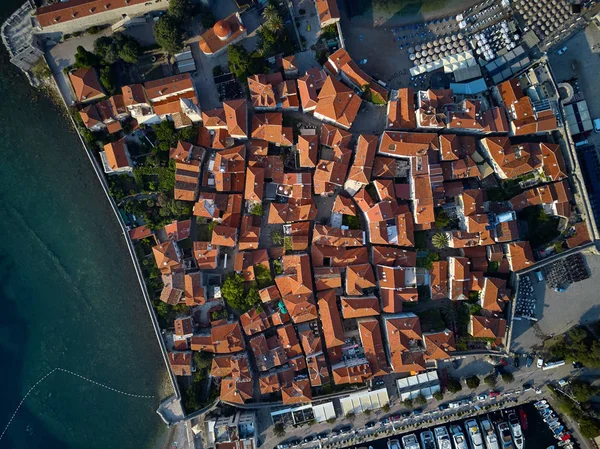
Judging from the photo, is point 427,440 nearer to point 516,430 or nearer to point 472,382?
point 472,382

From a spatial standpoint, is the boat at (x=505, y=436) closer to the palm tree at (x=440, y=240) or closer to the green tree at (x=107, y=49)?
the palm tree at (x=440, y=240)

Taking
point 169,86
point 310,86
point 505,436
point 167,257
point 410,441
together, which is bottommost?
point 505,436

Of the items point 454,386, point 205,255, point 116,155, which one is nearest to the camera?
point 116,155

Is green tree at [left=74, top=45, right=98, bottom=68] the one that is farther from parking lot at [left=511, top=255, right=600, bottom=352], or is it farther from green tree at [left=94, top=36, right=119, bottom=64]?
parking lot at [left=511, top=255, right=600, bottom=352]

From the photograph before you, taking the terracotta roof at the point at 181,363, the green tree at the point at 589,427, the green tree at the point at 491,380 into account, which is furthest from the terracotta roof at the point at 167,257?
the green tree at the point at 589,427

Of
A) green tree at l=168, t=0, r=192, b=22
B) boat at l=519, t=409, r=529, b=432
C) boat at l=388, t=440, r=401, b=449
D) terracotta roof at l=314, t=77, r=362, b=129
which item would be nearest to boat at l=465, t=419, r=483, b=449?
boat at l=519, t=409, r=529, b=432

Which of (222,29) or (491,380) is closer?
(222,29)

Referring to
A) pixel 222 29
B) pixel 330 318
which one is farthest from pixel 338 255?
pixel 222 29
